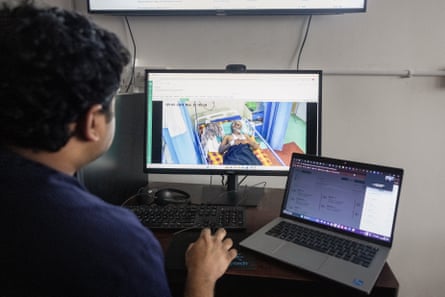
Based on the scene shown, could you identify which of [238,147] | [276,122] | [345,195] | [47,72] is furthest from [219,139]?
[47,72]

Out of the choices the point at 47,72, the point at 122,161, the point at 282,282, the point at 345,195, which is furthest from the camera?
the point at 122,161

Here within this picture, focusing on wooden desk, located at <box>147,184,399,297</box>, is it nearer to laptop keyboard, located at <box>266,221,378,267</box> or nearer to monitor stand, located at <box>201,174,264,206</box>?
laptop keyboard, located at <box>266,221,378,267</box>

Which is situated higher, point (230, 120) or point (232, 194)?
point (230, 120)

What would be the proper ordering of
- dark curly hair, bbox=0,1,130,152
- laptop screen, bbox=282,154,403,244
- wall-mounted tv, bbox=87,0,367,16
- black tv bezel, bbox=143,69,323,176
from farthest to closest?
wall-mounted tv, bbox=87,0,367,16, black tv bezel, bbox=143,69,323,176, laptop screen, bbox=282,154,403,244, dark curly hair, bbox=0,1,130,152

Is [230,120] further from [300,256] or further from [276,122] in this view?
[300,256]

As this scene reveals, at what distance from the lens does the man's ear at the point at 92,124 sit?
0.59m

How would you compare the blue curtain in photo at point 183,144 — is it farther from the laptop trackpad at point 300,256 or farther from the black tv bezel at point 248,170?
the laptop trackpad at point 300,256

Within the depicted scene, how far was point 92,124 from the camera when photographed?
24.0 inches

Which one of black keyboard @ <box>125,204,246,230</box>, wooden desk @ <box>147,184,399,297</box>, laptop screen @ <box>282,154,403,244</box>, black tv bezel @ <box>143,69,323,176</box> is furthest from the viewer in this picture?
black tv bezel @ <box>143,69,323,176</box>

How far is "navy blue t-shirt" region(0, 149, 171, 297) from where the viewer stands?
1.71ft

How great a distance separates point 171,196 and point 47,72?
2.77 ft

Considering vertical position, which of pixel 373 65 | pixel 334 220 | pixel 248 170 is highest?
pixel 373 65

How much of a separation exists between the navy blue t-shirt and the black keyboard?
49cm

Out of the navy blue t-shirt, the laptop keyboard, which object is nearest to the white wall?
the laptop keyboard
